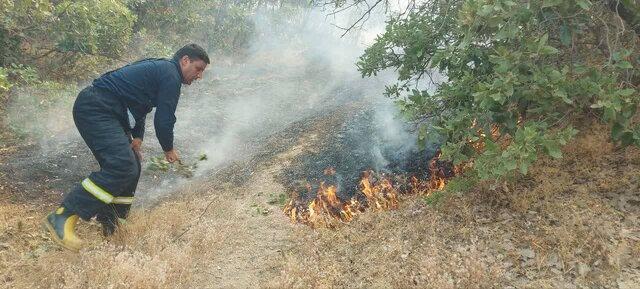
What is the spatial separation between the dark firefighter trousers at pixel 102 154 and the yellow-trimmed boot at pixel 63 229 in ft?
0.25

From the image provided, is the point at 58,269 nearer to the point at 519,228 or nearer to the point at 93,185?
the point at 93,185

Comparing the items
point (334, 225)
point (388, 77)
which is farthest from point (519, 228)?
point (388, 77)

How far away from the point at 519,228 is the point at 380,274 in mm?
1435

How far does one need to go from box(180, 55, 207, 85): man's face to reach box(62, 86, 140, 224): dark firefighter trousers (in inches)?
27.1

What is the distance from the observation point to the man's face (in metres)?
4.27

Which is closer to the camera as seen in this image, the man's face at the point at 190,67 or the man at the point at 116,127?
the man at the point at 116,127

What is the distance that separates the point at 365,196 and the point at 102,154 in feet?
10.8

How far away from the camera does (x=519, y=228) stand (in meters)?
3.94

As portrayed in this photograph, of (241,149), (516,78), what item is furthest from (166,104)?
(241,149)

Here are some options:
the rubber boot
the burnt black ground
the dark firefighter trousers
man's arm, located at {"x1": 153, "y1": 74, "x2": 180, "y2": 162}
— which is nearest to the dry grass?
the rubber boot

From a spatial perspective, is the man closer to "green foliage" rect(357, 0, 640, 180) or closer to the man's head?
the man's head

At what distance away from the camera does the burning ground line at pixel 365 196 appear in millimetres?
5047

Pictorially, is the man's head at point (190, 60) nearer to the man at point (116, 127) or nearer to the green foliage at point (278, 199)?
the man at point (116, 127)

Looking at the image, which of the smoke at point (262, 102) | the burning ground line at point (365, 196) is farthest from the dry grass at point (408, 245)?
the smoke at point (262, 102)
